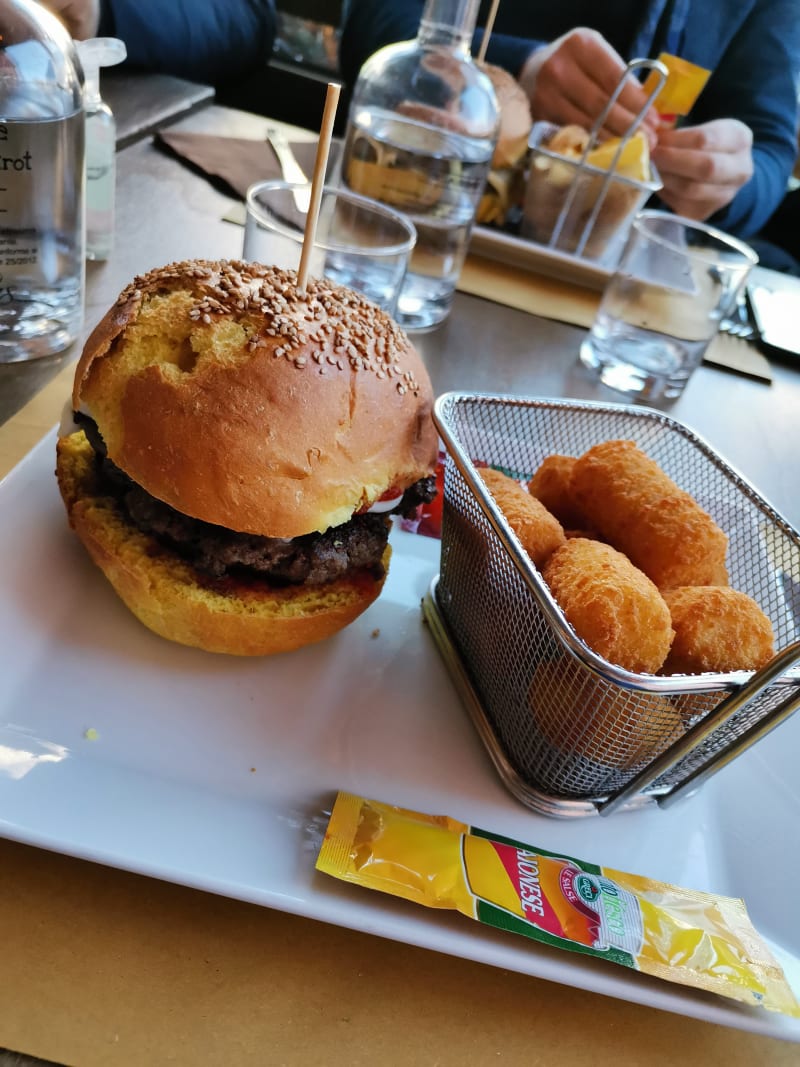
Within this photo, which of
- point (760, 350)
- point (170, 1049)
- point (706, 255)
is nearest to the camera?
point (170, 1049)

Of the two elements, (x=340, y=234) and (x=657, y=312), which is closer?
(x=340, y=234)

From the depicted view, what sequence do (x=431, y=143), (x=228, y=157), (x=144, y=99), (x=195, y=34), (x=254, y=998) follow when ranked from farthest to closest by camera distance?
(x=195, y=34) < (x=144, y=99) < (x=228, y=157) < (x=431, y=143) < (x=254, y=998)

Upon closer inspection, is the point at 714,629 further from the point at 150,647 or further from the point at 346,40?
the point at 346,40

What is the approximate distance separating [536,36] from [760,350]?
2.06m

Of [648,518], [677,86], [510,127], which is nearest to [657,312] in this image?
[510,127]

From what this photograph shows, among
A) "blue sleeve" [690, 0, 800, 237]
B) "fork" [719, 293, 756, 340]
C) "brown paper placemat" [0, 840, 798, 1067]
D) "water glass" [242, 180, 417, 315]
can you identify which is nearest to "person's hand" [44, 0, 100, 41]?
"water glass" [242, 180, 417, 315]

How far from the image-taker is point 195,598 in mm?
889

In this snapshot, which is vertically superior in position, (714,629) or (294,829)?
(714,629)

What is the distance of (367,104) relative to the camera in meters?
1.81

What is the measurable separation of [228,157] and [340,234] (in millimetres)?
855

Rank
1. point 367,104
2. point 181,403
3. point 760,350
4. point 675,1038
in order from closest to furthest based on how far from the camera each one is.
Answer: point 675,1038 < point 181,403 < point 367,104 < point 760,350

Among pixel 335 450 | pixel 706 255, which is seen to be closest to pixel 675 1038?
pixel 335 450

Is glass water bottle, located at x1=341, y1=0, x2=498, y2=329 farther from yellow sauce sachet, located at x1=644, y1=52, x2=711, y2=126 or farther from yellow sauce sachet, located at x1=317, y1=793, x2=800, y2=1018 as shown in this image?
yellow sauce sachet, located at x1=317, y1=793, x2=800, y2=1018

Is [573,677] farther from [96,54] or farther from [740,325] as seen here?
[740,325]
